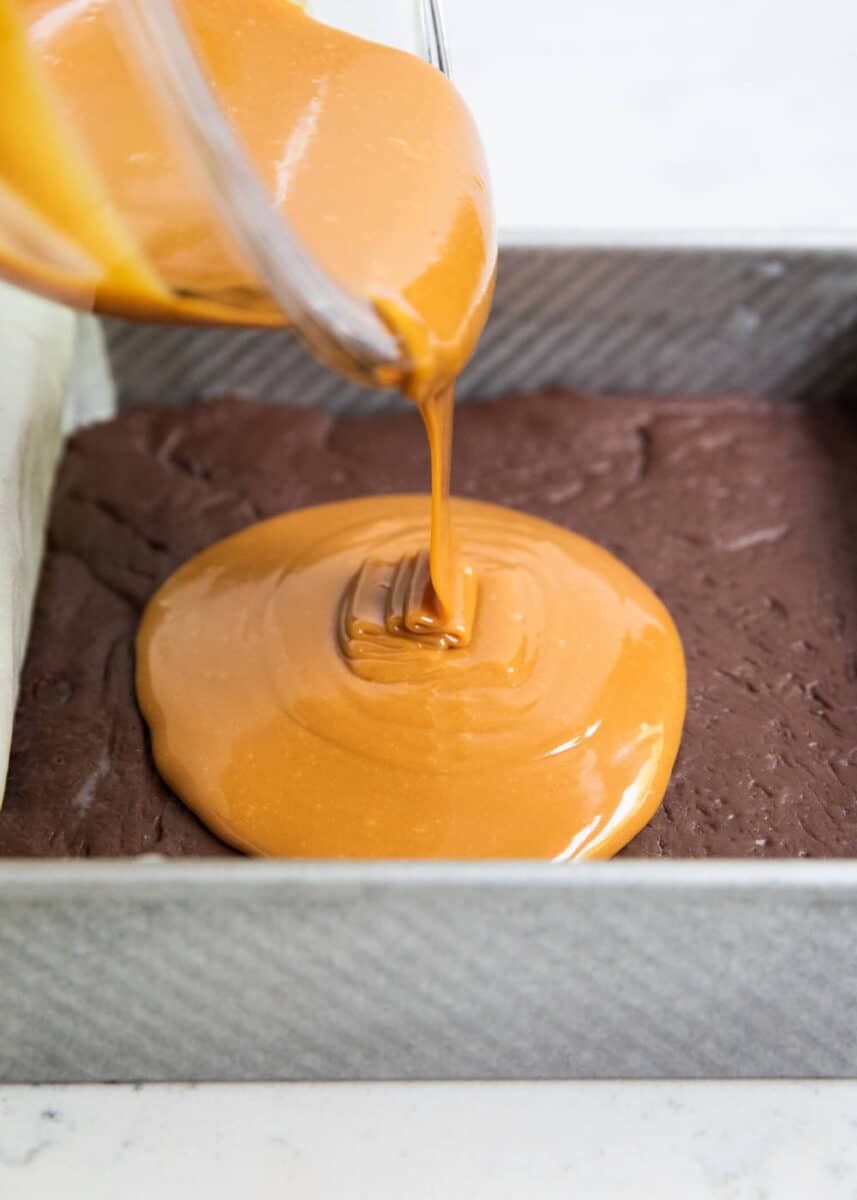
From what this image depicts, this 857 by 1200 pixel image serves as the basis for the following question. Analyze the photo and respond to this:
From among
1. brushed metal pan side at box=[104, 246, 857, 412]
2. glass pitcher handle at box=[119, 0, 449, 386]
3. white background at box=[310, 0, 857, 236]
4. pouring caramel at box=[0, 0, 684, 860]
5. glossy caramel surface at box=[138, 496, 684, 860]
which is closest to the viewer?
glass pitcher handle at box=[119, 0, 449, 386]

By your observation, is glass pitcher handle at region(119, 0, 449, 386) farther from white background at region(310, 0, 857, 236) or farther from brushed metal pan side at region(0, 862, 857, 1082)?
white background at region(310, 0, 857, 236)

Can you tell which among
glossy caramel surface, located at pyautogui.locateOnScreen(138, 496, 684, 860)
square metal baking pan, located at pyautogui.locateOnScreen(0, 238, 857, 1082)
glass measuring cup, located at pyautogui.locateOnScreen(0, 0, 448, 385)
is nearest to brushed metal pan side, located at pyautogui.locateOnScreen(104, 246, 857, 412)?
glossy caramel surface, located at pyautogui.locateOnScreen(138, 496, 684, 860)

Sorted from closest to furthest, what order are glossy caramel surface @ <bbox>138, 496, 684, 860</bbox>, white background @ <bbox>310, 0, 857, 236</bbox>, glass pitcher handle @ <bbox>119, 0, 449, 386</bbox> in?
glass pitcher handle @ <bbox>119, 0, 449, 386</bbox> → glossy caramel surface @ <bbox>138, 496, 684, 860</bbox> → white background @ <bbox>310, 0, 857, 236</bbox>

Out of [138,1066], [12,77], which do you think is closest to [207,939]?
[138,1066]

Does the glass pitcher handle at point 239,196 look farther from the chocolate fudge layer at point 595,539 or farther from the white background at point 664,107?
the white background at point 664,107

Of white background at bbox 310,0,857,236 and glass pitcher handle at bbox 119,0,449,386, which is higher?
glass pitcher handle at bbox 119,0,449,386
